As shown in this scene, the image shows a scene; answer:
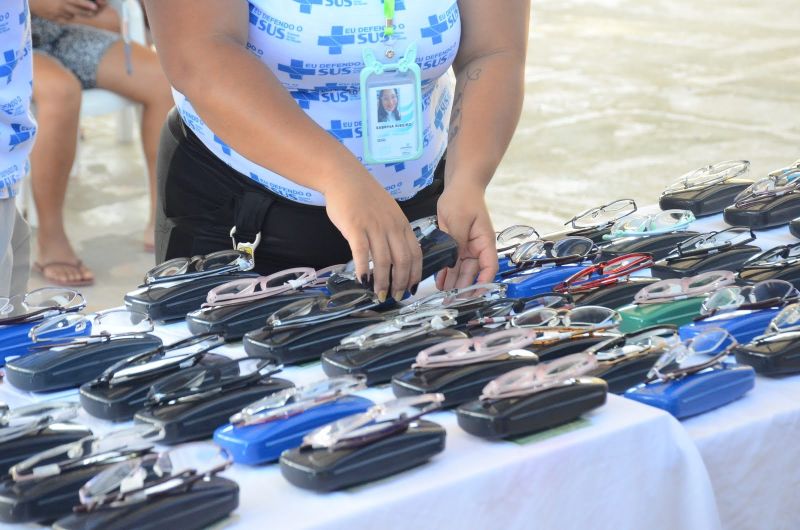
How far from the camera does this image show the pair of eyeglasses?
118cm

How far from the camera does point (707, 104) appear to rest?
5695mm

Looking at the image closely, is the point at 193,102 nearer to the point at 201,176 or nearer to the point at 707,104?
the point at 201,176

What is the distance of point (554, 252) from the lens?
4.71 ft

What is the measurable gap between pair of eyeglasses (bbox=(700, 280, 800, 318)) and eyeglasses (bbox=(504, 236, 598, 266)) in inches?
9.3

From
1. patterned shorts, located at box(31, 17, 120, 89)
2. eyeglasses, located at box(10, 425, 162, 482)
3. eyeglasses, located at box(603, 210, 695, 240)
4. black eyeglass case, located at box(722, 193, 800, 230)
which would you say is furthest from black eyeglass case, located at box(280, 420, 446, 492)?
patterned shorts, located at box(31, 17, 120, 89)

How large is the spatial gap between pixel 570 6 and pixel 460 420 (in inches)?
298

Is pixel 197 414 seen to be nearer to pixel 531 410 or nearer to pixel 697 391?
pixel 531 410

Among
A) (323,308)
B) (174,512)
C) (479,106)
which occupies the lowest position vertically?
(174,512)

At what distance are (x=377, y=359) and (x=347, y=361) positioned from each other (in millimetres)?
27

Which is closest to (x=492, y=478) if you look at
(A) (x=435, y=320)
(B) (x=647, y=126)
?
(A) (x=435, y=320)

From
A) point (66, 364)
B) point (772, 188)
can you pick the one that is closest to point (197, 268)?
point (66, 364)

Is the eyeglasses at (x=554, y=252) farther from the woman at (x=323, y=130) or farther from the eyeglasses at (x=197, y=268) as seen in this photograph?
the eyeglasses at (x=197, y=268)

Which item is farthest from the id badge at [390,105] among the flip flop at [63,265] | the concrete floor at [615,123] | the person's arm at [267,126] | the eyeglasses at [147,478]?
the flip flop at [63,265]

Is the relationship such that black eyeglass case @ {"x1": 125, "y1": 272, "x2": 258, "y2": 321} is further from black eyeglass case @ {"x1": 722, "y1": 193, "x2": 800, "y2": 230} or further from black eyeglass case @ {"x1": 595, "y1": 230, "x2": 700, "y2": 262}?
black eyeglass case @ {"x1": 722, "y1": 193, "x2": 800, "y2": 230}
